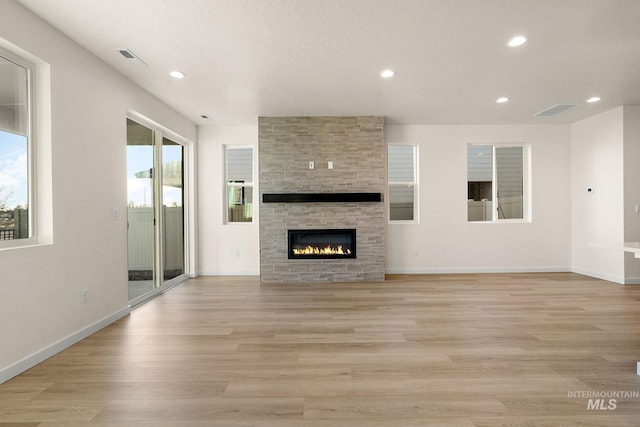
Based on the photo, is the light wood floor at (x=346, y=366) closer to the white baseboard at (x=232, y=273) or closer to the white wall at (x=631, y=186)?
the white wall at (x=631, y=186)

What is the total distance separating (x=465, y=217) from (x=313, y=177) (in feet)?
9.55

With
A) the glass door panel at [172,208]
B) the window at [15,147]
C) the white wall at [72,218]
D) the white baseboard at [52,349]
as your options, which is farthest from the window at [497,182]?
the window at [15,147]

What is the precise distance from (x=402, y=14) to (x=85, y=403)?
3474mm

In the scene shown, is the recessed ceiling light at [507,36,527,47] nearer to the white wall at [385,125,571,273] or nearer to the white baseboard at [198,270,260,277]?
the white wall at [385,125,571,273]

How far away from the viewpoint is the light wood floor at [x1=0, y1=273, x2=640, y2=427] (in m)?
1.88

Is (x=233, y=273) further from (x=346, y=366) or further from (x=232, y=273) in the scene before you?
(x=346, y=366)

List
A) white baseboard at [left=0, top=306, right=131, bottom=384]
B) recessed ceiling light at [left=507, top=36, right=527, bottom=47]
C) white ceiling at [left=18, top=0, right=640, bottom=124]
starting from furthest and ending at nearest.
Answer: recessed ceiling light at [left=507, top=36, right=527, bottom=47], white ceiling at [left=18, top=0, right=640, bottom=124], white baseboard at [left=0, top=306, right=131, bottom=384]

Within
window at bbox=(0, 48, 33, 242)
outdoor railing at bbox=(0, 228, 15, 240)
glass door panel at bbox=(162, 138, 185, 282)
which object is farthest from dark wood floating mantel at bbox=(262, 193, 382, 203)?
outdoor railing at bbox=(0, 228, 15, 240)

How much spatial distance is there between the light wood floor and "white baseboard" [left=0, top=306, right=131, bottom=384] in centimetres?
6

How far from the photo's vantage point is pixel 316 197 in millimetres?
5273

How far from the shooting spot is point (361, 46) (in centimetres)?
311

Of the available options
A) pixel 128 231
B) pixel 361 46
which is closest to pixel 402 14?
pixel 361 46

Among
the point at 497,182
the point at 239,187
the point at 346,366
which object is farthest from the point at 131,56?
the point at 497,182

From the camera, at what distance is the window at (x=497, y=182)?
6234mm
